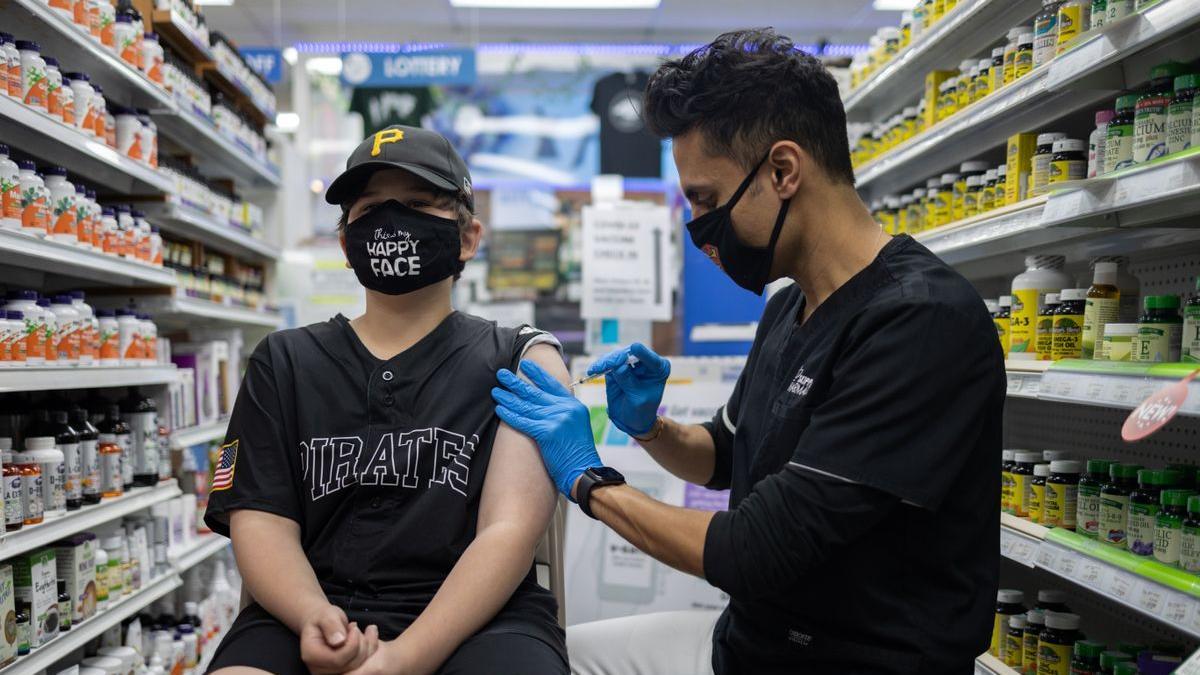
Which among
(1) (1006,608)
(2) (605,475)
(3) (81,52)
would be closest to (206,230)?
(3) (81,52)

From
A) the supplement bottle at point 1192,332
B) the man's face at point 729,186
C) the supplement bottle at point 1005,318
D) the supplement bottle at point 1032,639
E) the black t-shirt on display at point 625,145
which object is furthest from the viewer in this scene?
the black t-shirt on display at point 625,145

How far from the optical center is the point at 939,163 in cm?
380

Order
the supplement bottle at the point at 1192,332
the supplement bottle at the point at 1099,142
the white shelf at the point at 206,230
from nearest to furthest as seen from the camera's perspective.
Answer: the supplement bottle at the point at 1192,332 < the supplement bottle at the point at 1099,142 < the white shelf at the point at 206,230

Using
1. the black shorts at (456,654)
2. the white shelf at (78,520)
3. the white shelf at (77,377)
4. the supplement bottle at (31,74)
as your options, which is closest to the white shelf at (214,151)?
the white shelf at (77,377)

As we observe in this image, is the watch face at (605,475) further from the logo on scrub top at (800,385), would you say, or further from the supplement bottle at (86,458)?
the supplement bottle at (86,458)

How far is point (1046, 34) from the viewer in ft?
8.32

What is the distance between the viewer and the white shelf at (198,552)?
3.93 m

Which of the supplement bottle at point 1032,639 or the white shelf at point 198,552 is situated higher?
the supplement bottle at point 1032,639

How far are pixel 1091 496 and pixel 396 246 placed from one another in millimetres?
1741

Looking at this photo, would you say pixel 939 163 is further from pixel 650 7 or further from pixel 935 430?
pixel 650 7

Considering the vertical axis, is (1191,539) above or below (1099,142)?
below

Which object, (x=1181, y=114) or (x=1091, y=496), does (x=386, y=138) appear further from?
(x=1091, y=496)

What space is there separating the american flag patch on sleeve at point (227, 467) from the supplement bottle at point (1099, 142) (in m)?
1.99

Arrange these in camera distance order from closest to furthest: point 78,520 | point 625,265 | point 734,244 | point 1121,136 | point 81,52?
point 734,244
point 1121,136
point 78,520
point 81,52
point 625,265
